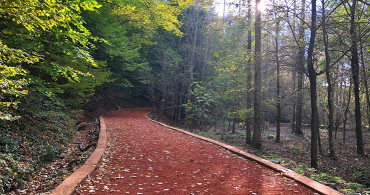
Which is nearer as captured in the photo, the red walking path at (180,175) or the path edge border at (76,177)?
the path edge border at (76,177)

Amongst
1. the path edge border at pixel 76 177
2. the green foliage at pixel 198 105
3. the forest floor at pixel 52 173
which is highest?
the green foliage at pixel 198 105

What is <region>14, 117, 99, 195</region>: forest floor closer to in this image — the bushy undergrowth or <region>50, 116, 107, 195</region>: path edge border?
the bushy undergrowth

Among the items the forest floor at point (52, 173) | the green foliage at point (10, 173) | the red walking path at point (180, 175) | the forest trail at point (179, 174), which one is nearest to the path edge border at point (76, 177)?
the red walking path at point (180, 175)

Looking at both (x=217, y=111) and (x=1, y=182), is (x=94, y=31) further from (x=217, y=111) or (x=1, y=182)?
(x=217, y=111)

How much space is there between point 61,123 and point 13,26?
4.74 metres

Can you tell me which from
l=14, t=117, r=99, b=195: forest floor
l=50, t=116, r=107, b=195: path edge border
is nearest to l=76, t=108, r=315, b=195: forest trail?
l=50, t=116, r=107, b=195: path edge border

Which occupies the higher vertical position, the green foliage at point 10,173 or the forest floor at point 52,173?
the green foliage at point 10,173

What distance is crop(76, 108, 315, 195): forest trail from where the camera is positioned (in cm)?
364

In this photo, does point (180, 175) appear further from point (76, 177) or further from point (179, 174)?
point (76, 177)

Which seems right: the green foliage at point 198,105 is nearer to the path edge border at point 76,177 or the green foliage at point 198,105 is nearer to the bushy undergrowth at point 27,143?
the bushy undergrowth at point 27,143

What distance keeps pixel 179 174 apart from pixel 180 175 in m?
0.06

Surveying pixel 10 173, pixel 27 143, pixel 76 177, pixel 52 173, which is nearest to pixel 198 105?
pixel 27 143

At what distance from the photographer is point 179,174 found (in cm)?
443

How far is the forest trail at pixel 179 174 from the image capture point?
3639mm
